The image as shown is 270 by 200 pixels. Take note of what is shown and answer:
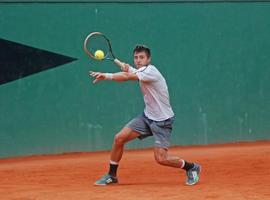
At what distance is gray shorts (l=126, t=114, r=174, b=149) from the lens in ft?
28.7

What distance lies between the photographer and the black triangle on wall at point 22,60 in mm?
12000

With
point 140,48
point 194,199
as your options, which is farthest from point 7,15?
point 194,199

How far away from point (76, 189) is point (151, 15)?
16.8 ft

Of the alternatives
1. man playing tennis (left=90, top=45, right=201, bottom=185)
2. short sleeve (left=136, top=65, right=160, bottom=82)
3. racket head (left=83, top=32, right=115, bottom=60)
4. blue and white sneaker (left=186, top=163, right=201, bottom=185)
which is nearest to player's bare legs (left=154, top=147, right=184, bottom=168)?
man playing tennis (left=90, top=45, right=201, bottom=185)

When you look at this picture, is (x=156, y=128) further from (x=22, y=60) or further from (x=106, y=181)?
(x=22, y=60)

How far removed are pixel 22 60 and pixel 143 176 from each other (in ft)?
11.1

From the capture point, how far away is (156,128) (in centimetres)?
875

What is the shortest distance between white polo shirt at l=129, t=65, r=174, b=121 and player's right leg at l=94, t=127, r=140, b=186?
310 mm

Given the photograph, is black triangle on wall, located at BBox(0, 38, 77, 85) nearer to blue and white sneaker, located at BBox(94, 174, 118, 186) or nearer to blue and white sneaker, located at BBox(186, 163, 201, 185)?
blue and white sneaker, located at BBox(94, 174, 118, 186)

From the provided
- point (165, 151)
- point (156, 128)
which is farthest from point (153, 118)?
point (165, 151)

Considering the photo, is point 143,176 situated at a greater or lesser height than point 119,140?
lesser

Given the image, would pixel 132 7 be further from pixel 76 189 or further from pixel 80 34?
pixel 76 189

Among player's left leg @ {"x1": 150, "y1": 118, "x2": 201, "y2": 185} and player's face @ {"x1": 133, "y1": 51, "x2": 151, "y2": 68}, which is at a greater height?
player's face @ {"x1": 133, "y1": 51, "x2": 151, "y2": 68}

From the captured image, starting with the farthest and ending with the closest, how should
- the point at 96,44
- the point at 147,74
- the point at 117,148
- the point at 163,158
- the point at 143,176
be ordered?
the point at 143,176 → the point at 96,44 → the point at 117,148 → the point at 163,158 → the point at 147,74
